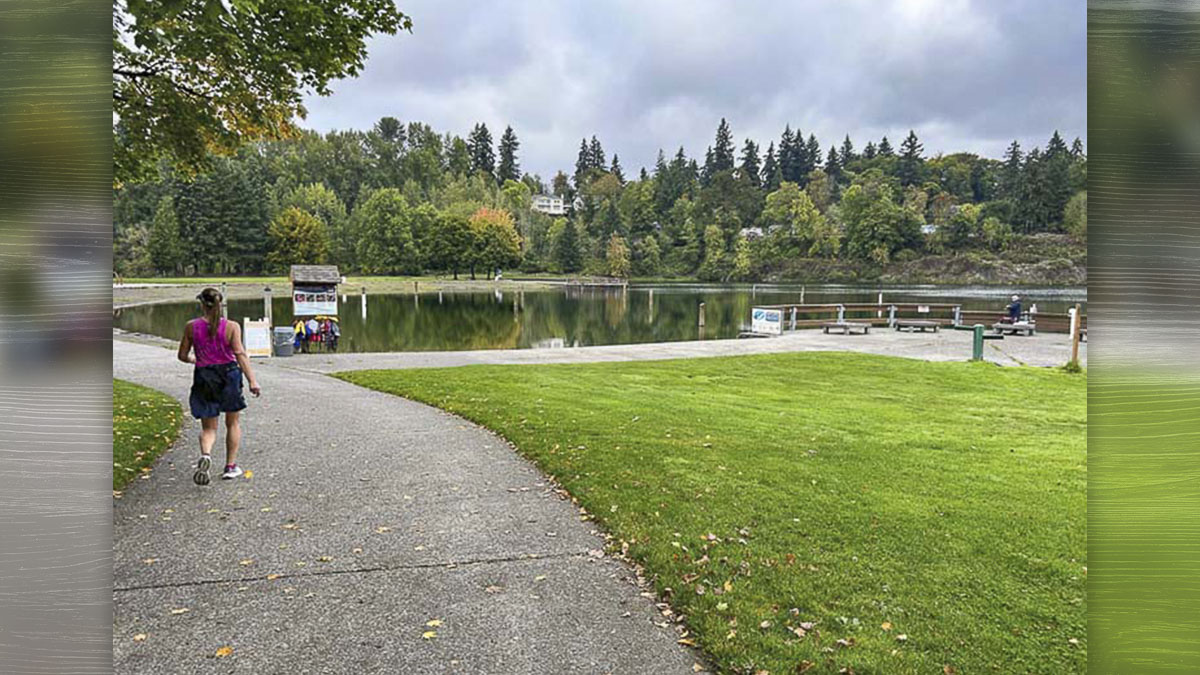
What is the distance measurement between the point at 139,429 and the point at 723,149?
472 ft

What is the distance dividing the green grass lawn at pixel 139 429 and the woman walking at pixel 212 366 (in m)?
0.80

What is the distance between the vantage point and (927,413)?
32.9 ft

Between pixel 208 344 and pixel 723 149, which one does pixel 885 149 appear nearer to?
pixel 723 149

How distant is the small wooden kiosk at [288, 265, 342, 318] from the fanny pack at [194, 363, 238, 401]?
15367 millimetres

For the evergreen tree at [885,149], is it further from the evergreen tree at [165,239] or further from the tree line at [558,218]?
the evergreen tree at [165,239]

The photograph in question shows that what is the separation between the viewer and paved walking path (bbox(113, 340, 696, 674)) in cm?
324

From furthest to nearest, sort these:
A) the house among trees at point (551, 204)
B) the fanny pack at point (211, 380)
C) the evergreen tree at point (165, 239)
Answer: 1. the house among trees at point (551, 204)
2. the evergreen tree at point (165, 239)
3. the fanny pack at point (211, 380)

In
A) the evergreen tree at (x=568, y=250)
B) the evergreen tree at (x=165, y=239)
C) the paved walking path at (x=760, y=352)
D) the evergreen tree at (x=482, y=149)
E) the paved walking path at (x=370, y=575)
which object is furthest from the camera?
the evergreen tree at (x=482, y=149)

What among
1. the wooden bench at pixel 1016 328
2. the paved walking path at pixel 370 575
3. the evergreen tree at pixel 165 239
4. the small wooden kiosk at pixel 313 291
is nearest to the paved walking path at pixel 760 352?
the wooden bench at pixel 1016 328

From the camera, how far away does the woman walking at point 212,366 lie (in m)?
5.75

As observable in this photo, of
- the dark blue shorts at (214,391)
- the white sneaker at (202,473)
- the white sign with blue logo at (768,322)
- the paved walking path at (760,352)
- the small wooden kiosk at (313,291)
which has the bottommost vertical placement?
the white sneaker at (202,473)

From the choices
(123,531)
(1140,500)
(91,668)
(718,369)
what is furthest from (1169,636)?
(718,369)

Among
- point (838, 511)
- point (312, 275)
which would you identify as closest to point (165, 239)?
point (312, 275)

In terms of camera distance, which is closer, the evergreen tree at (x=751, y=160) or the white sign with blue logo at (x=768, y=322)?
the white sign with blue logo at (x=768, y=322)
